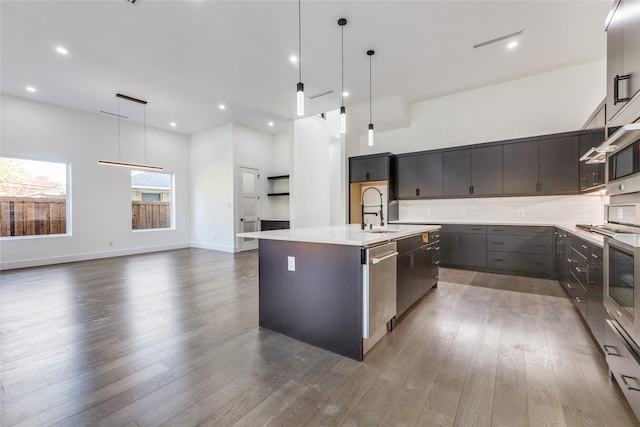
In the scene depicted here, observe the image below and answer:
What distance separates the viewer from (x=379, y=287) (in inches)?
86.7

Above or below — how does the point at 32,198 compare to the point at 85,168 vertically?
below

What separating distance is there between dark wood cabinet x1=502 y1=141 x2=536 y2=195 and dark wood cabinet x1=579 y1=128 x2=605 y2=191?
553mm

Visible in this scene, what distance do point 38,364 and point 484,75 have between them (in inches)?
257

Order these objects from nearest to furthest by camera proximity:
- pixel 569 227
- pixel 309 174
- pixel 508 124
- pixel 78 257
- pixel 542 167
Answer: pixel 569 227, pixel 542 167, pixel 508 124, pixel 78 257, pixel 309 174

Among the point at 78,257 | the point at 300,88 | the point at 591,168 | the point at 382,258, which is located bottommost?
the point at 78,257

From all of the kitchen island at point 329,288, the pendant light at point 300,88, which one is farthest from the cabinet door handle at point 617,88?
the pendant light at point 300,88

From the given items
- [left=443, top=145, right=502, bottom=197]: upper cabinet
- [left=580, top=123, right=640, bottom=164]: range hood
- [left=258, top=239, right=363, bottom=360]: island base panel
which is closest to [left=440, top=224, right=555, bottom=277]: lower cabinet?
[left=443, top=145, right=502, bottom=197]: upper cabinet

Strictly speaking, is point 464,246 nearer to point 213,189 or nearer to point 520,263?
point 520,263

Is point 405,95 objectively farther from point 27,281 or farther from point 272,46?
point 27,281

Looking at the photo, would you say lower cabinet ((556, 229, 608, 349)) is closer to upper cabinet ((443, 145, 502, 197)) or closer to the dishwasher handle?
the dishwasher handle

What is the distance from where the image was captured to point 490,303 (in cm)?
321

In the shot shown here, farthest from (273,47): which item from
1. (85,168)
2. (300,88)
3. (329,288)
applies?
(85,168)

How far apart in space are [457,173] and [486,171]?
1.56 ft

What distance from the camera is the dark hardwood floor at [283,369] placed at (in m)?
1.49
